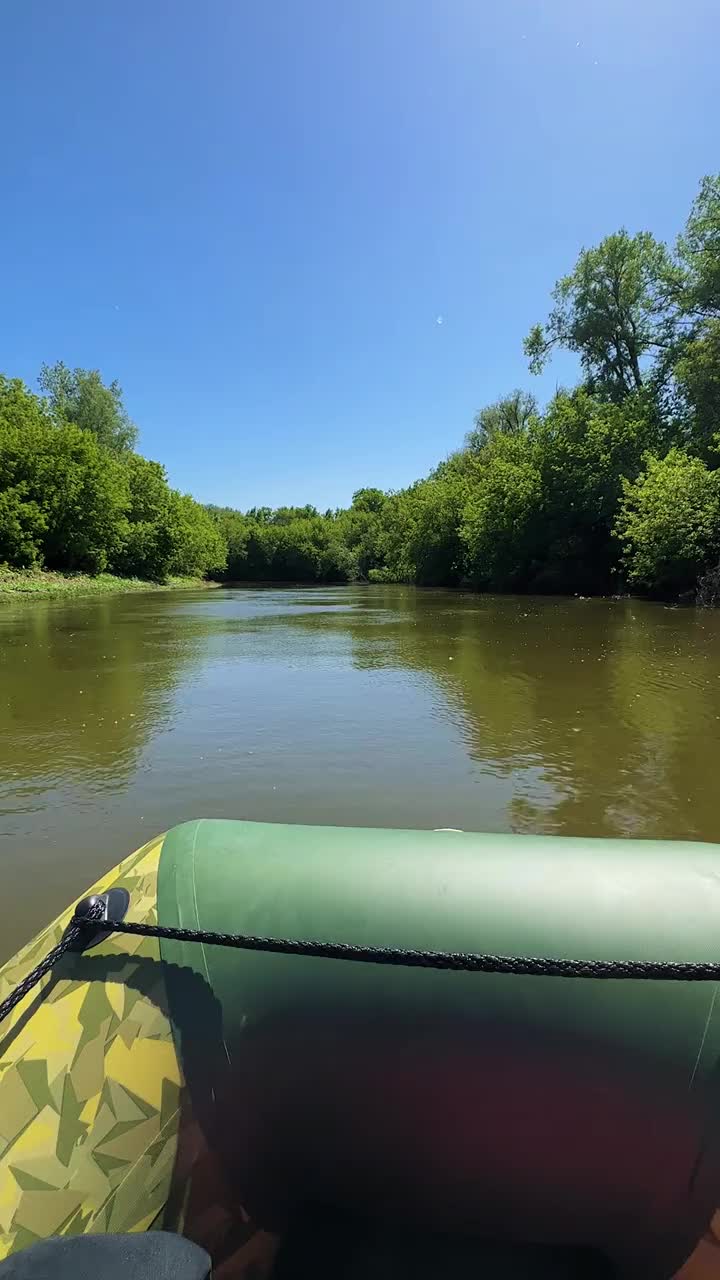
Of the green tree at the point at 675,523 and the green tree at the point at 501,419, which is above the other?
the green tree at the point at 501,419

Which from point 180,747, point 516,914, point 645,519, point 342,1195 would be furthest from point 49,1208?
point 645,519

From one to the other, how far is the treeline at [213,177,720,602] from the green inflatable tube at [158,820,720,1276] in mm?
21401

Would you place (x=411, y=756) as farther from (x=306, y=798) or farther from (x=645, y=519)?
(x=645, y=519)

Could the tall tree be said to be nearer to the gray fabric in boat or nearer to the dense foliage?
the dense foliage

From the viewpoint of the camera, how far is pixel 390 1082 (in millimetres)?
1206

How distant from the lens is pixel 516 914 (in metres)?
1.25

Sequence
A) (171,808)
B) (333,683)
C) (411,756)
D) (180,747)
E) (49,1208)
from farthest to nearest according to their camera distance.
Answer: (333,683), (180,747), (411,756), (171,808), (49,1208)

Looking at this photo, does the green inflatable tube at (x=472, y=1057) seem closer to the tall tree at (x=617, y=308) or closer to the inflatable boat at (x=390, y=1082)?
the inflatable boat at (x=390, y=1082)

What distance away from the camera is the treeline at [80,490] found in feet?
107

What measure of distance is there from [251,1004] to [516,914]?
0.55 m

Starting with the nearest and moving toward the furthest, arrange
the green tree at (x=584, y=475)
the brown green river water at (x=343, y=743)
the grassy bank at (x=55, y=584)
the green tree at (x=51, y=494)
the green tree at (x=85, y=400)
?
the brown green river water at (x=343, y=743) < the green tree at (x=584, y=475) < the grassy bank at (x=55, y=584) < the green tree at (x=51, y=494) < the green tree at (x=85, y=400)

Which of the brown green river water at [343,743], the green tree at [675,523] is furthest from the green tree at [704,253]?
the brown green river water at [343,743]

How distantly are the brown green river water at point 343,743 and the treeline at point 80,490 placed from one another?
24784mm

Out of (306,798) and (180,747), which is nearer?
(306,798)
